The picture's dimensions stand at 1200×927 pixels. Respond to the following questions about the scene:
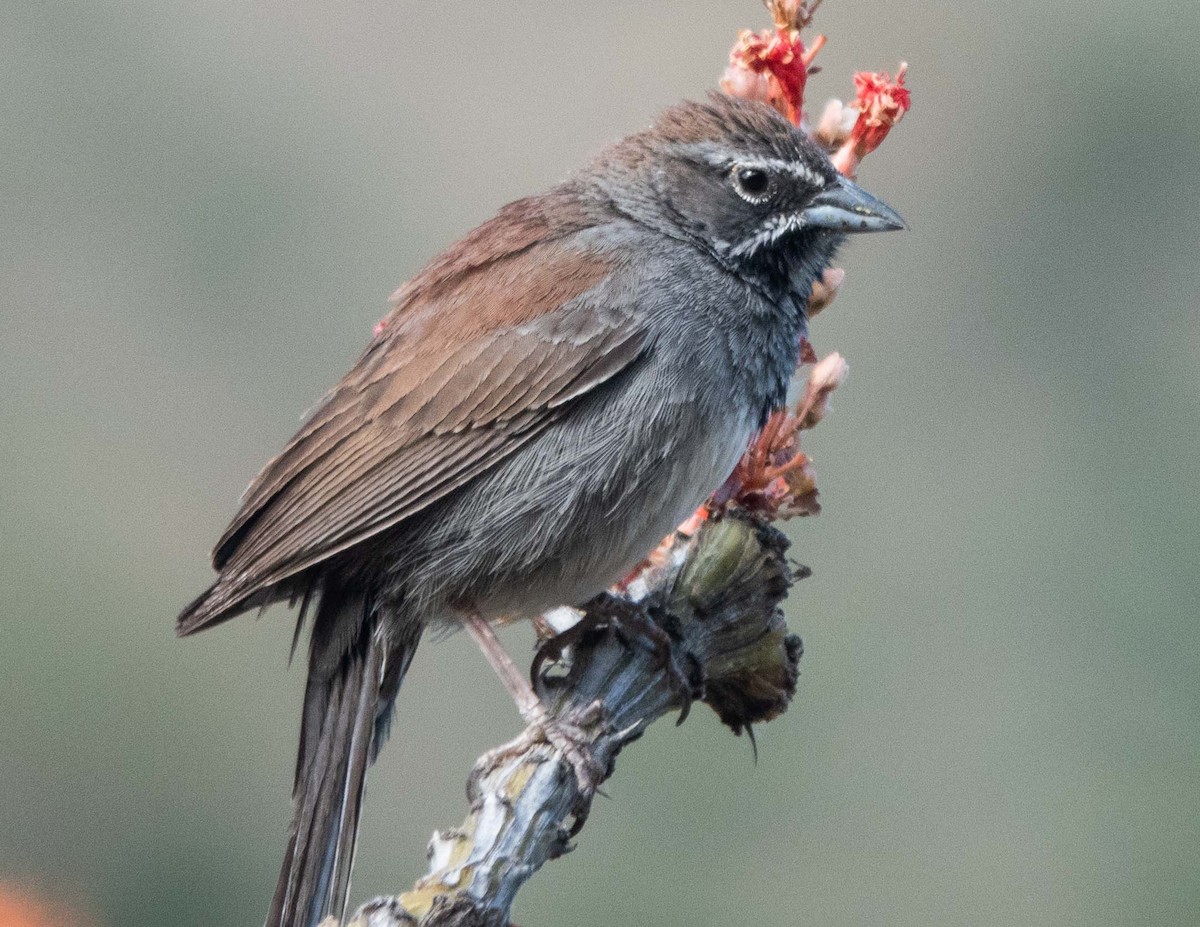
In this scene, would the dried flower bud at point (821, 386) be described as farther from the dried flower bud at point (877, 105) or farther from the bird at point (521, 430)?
the dried flower bud at point (877, 105)

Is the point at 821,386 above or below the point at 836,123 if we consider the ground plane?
below

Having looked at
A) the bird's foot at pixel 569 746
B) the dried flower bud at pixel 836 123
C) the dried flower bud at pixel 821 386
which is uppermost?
the dried flower bud at pixel 836 123

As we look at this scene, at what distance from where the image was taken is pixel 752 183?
2436 millimetres

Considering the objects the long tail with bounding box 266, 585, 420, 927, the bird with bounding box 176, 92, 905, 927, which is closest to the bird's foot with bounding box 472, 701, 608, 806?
the bird with bounding box 176, 92, 905, 927

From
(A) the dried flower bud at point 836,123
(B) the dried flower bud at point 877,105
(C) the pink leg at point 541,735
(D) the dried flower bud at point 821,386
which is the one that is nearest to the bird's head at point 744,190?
(A) the dried flower bud at point 836,123

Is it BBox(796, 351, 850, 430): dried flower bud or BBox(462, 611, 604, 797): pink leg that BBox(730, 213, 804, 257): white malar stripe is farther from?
BBox(462, 611, 604, 797): pink leg

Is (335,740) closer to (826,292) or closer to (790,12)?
(826,292)

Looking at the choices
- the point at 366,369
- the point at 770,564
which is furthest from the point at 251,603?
the point at 770,564

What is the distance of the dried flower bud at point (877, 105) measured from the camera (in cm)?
189

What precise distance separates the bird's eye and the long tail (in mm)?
989

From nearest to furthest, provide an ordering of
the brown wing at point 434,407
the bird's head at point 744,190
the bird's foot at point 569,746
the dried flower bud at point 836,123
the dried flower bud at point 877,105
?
the bird's foot at point 569,746 → the dried flower bud at point 877,105 → the dried flower bud at point 836,123 → the brown wing at point 434,407 → the bird's head at point 744,190

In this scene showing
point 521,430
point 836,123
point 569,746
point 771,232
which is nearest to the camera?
point 569,746

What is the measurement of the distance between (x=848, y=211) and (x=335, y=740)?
1.25 m

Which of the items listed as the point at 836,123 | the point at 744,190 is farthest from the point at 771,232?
the point at 836,123
